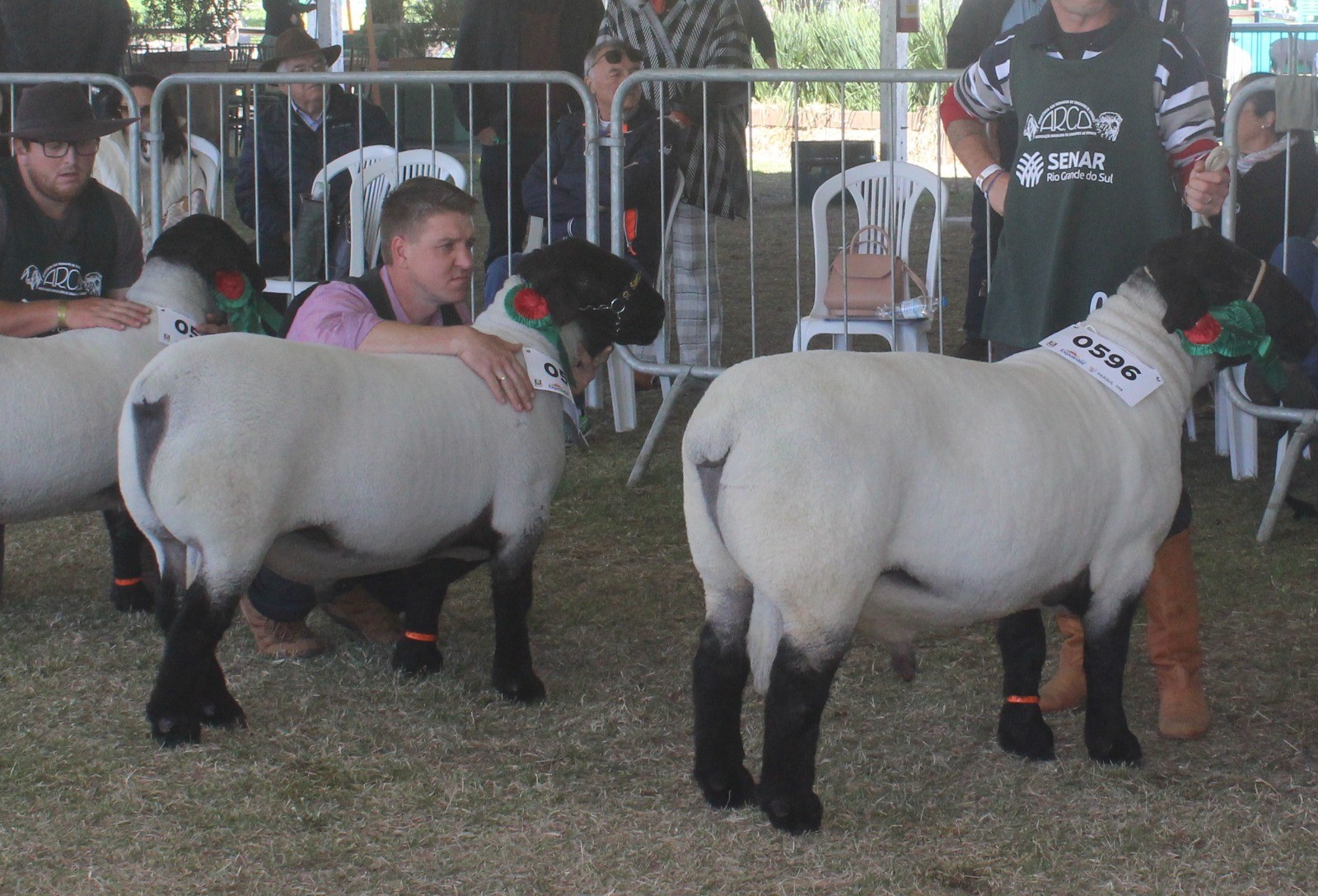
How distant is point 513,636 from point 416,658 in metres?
0.38

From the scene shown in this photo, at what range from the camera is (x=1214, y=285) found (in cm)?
335

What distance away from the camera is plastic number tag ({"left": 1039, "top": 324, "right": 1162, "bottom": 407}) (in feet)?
10.8

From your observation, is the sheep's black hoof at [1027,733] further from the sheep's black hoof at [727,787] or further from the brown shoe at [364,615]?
the brown shoe at [364,615]

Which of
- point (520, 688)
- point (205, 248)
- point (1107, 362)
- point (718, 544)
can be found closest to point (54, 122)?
point (205, 248)

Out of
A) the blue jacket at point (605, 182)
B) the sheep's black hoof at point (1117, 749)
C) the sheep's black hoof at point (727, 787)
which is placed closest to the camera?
the sheep's black hoof at point (727, 787)

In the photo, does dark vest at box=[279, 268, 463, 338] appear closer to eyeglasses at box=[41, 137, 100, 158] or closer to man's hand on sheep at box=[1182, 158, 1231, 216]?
A: eyeglasses at box=[41, 137, 100, 158]

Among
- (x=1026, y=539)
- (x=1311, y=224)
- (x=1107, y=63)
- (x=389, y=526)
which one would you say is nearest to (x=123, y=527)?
(x=389, y=526)

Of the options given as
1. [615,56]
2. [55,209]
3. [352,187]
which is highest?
[615,56]

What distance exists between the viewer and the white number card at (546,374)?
3811 millimetres

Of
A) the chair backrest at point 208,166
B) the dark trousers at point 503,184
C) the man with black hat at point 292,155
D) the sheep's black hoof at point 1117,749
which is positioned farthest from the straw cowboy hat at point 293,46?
the sheep's black hoof at point 1117,749

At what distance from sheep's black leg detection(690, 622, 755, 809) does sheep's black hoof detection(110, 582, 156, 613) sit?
90.0 inches

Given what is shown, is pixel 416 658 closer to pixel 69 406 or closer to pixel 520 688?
pixel 520 688

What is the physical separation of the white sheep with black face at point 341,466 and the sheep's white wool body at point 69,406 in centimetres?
45

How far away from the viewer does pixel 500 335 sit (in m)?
3.95
